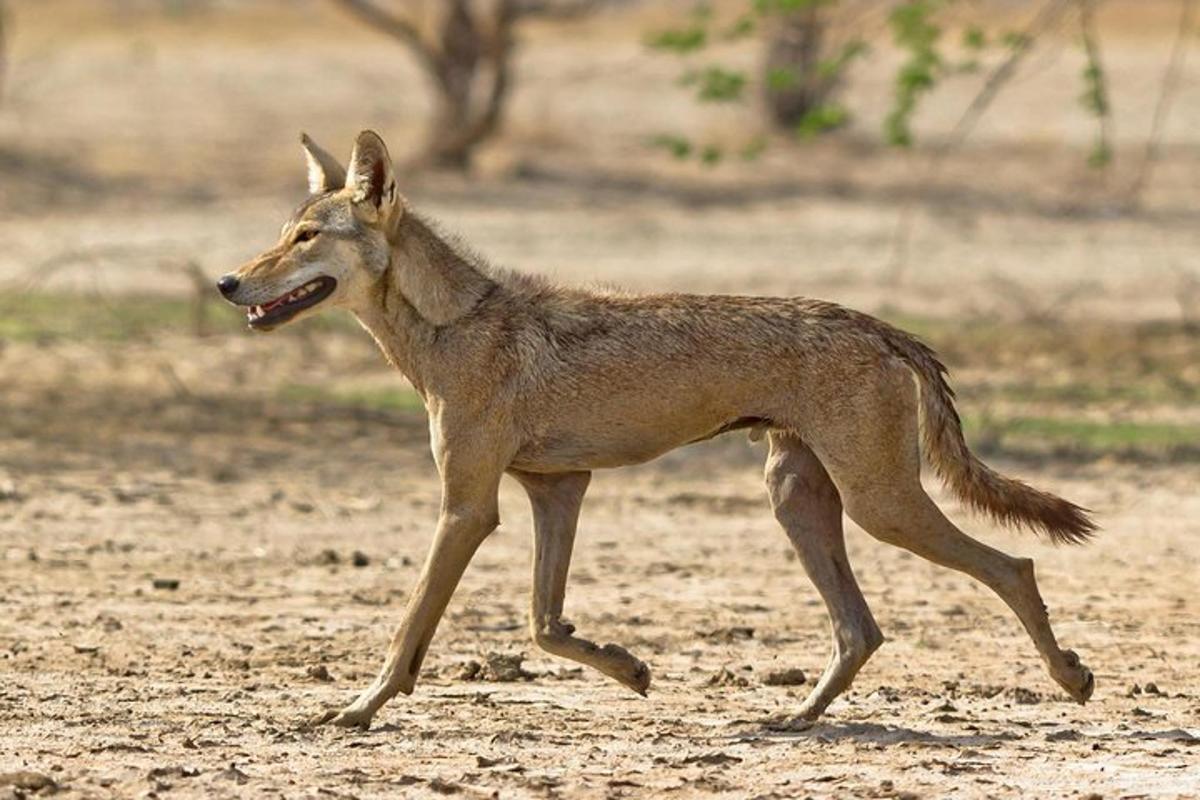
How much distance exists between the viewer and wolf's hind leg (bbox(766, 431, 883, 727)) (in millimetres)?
8656

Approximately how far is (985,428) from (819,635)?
15.6ft

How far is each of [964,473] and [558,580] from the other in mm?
1413

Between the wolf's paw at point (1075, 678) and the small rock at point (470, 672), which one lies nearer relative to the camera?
the wolf's paw at point (1075, 678)

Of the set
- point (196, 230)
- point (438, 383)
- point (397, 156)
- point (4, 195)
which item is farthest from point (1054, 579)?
point (397, 156)

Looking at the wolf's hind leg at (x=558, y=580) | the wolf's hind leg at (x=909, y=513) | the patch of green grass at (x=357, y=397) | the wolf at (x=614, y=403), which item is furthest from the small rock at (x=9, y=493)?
the wolf's hind leg at (x=909, y=513)

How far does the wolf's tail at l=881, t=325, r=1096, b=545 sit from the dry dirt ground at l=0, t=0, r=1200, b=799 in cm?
67

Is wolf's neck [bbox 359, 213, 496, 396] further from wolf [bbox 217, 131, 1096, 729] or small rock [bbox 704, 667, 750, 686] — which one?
small rock [bbox 704, 667, 750, 686]

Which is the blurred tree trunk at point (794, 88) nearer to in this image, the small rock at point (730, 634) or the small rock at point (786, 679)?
the small rock at point (730, 634)

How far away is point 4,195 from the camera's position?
24.1 m

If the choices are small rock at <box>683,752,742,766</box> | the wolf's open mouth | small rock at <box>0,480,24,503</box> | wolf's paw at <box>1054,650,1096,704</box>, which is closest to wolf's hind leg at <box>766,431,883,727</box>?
wolf's paw at <box>1054,650,1096,704</box>

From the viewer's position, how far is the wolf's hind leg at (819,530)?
8656 millimetres

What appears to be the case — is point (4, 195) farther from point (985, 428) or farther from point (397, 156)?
point (985, 428)

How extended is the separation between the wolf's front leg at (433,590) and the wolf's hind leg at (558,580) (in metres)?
0.31

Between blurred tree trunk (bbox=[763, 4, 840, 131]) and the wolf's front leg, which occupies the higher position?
blurred tree trunk (bbox=[763, 4, 840, 131])
